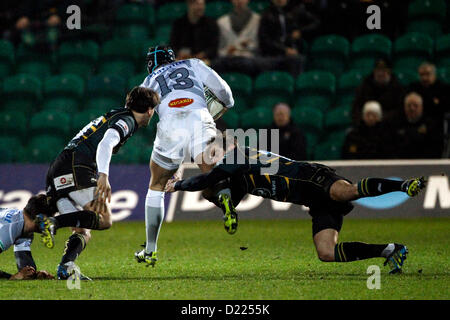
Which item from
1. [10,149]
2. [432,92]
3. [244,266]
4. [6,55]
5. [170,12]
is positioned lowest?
[244,266]

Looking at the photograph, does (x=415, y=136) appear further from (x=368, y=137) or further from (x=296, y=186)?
(x=296, y=186)

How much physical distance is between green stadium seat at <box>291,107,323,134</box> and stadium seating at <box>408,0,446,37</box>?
2.48 meters

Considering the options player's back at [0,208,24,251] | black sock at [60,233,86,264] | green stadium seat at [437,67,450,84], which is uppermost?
green stadium seat at [437,67,450,84]

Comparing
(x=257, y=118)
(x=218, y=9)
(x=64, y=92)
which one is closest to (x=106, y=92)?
(x=64, y=92)

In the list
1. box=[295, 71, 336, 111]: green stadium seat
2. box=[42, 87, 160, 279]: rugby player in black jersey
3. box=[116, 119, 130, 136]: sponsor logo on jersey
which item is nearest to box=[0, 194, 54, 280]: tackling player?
box=[42, 87, 160, 279]: rugby player in black jersey

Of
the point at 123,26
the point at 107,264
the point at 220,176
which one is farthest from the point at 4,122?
the point at 220,176

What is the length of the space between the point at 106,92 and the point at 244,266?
6.96m

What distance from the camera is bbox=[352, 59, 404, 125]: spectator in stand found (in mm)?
11578

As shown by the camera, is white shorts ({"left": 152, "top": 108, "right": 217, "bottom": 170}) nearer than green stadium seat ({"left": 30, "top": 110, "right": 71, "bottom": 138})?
Yes

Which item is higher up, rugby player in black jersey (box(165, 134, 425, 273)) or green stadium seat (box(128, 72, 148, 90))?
green stadium seat (box(128, 72, 148, 90))

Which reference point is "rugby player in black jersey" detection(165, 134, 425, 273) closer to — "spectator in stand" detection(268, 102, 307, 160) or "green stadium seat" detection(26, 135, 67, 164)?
"spectator in stand" detection(268, 102, 307, 160)

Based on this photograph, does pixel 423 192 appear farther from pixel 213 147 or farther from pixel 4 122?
pixel 4 122

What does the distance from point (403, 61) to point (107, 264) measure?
7.41 meters

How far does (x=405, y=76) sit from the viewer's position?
12.6 m
